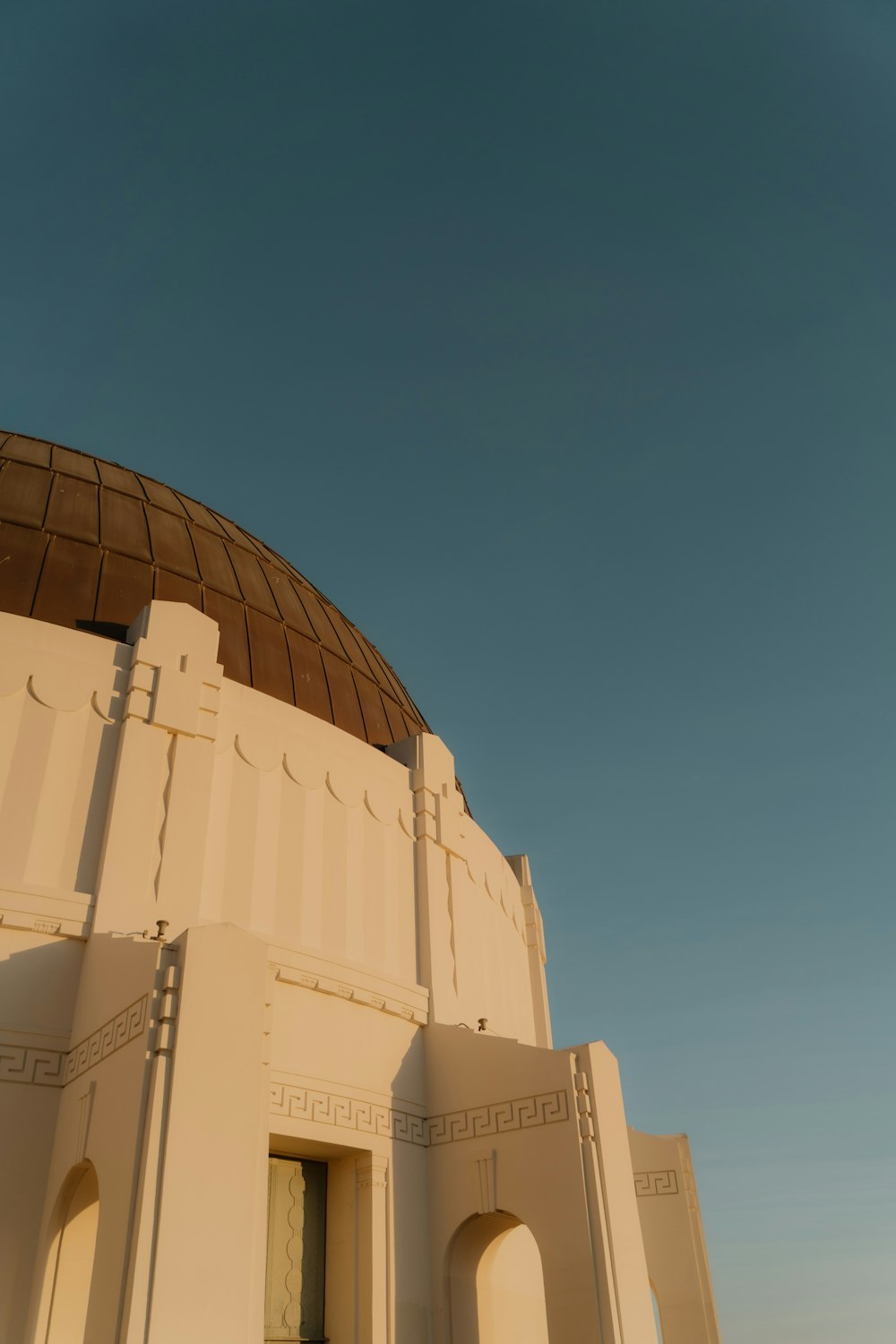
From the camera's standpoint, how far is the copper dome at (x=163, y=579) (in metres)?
13.4

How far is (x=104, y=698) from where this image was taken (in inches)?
463

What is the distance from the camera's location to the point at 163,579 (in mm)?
14523

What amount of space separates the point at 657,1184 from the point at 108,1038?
876cm

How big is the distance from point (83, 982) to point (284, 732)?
167 inches

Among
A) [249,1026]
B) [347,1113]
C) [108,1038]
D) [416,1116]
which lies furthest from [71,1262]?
[416,1116]

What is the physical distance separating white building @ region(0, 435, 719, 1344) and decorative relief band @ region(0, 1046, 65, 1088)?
0.02m

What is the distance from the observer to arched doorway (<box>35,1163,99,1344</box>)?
852 centimetres

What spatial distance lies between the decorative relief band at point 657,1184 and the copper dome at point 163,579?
7.13 metres

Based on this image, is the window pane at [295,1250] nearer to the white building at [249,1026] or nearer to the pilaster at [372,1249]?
the white building at [249,1026]

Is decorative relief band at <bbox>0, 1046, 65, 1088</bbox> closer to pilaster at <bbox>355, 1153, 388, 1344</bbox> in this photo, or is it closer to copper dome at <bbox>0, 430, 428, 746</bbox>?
pilaster at <bbox>355, 1153, 388, 1344</bbox>

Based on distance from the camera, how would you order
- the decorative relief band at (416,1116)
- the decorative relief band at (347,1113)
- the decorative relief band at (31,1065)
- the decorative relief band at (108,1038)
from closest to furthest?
the decorative relief band at (108,1038) → the decorative relief band at (31,1065) → the decorative relief band at (347,1113) → the decorative relief band at (416,1116)

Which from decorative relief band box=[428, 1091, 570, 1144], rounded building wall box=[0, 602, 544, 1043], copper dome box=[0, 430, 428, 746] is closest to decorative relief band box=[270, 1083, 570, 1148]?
decorative relief band box=[428, 1091, 570, 1144]

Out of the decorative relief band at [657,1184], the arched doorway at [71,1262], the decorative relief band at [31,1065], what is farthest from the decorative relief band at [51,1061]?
the decorative relief band at [657,1184]

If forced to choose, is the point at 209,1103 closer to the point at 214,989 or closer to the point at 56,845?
the point at 214,989
